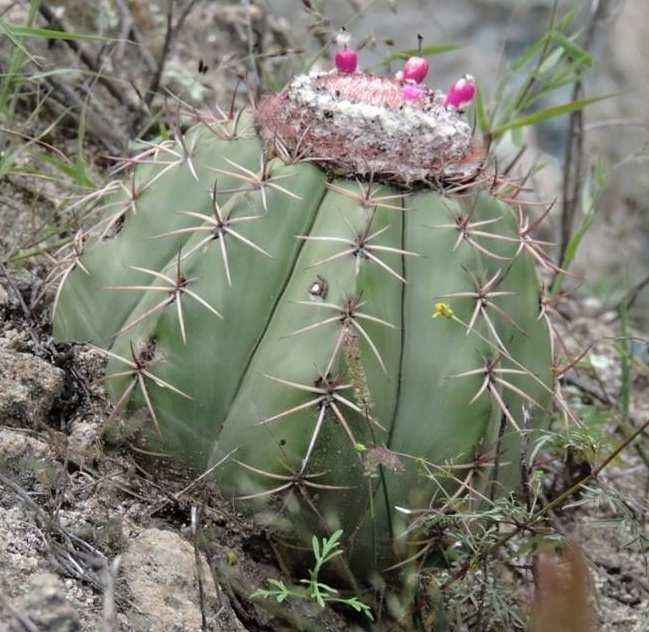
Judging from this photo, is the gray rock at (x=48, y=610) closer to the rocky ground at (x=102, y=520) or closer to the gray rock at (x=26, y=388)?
the rocky ground at (x=102, y=520)

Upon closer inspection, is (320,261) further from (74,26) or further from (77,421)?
(74,26)

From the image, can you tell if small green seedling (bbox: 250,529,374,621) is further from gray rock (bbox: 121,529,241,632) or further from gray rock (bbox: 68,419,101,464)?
gray rock (bbox: 68,419,101,464)

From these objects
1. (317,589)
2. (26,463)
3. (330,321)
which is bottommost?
(317,589)

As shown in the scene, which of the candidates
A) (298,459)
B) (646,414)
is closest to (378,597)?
(298,459)

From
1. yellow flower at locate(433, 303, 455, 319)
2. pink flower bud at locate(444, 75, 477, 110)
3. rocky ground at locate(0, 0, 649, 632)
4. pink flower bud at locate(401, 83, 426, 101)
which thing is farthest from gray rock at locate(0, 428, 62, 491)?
pink flower bud at locate(444, 75, 477, 110)

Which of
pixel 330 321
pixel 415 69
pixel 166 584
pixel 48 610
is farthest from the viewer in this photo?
pixel 415 69

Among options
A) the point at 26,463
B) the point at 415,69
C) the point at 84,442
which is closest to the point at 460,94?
the point at 415,69

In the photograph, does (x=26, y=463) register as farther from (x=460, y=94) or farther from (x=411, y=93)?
(x=460, y=94)
